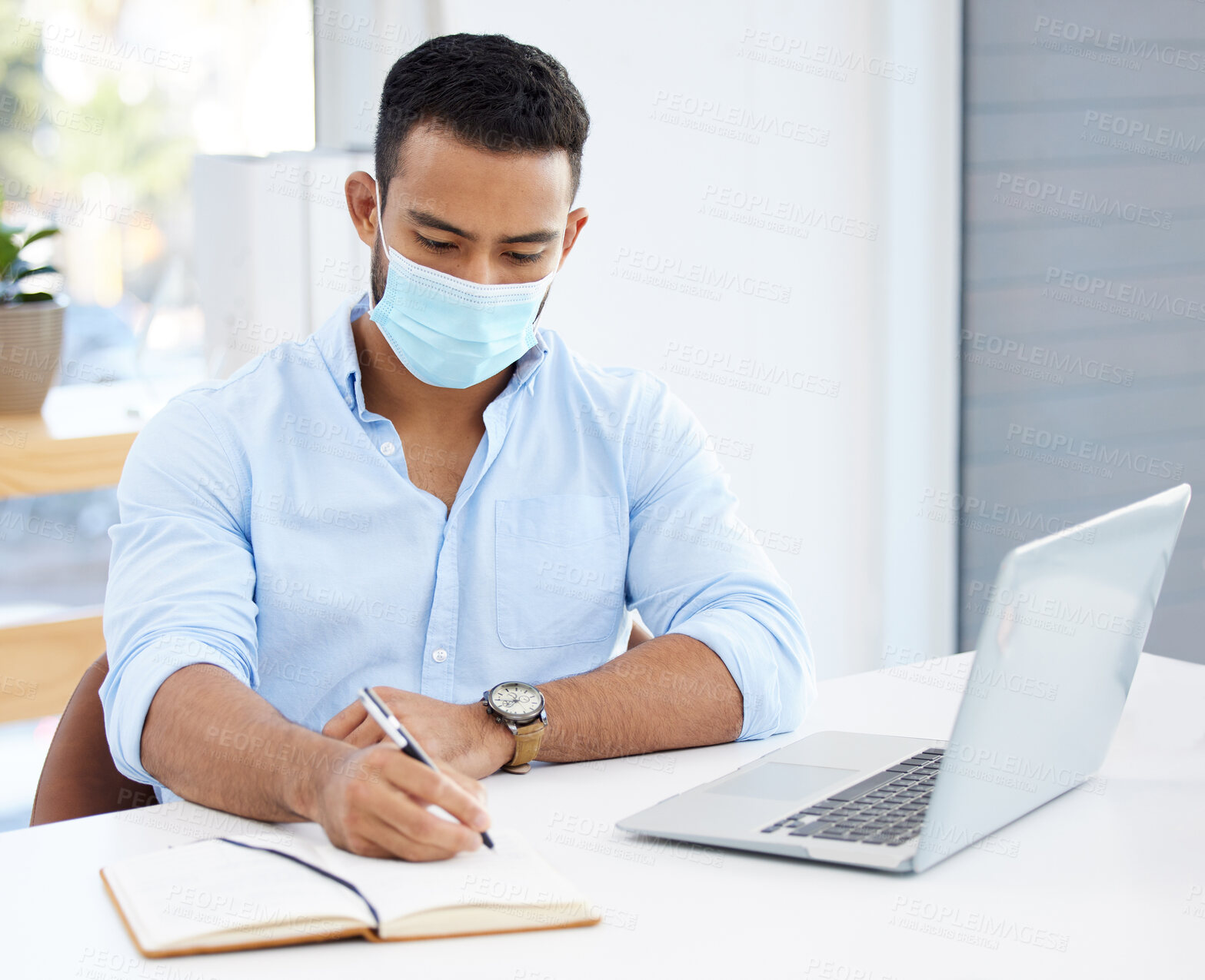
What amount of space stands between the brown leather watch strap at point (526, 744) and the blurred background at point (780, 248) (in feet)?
5.01

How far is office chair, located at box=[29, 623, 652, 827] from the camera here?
4.27ft

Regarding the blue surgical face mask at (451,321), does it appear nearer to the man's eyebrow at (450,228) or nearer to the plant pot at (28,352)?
the man's eyebrow at (450,228)

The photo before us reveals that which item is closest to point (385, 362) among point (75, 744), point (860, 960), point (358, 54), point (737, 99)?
point (75, 744)

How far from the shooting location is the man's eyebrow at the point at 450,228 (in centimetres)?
146

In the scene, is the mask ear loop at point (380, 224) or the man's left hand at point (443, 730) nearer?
the man's left hand at point (443, 730)

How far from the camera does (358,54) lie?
2.79 meters

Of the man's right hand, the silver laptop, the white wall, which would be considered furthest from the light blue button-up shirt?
the white wall

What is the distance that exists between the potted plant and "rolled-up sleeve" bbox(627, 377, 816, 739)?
1.47 m

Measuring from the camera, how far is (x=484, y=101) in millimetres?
1474

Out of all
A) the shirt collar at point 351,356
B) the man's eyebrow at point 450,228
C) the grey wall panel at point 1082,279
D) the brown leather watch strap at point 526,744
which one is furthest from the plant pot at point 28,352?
the grey wall panel at point 1082,279

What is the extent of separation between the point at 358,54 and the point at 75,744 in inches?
76.6

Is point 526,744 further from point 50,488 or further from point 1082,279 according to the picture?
point 1082,279

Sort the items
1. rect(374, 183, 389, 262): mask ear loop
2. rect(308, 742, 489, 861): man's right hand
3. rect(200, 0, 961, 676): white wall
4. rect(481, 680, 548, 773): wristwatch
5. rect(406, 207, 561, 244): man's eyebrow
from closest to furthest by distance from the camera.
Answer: rect(308, 742, 489, 861): man's right hand, rect(481, 680, 548, 773): wristwatch, rect(406, 207, 561, 244): man's eyebrow, rect(374, 183, 389, 262): mask ear loop, rect(200, 0, 961, 676): white wall

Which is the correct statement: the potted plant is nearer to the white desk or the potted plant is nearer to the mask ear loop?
the mask ear loop
